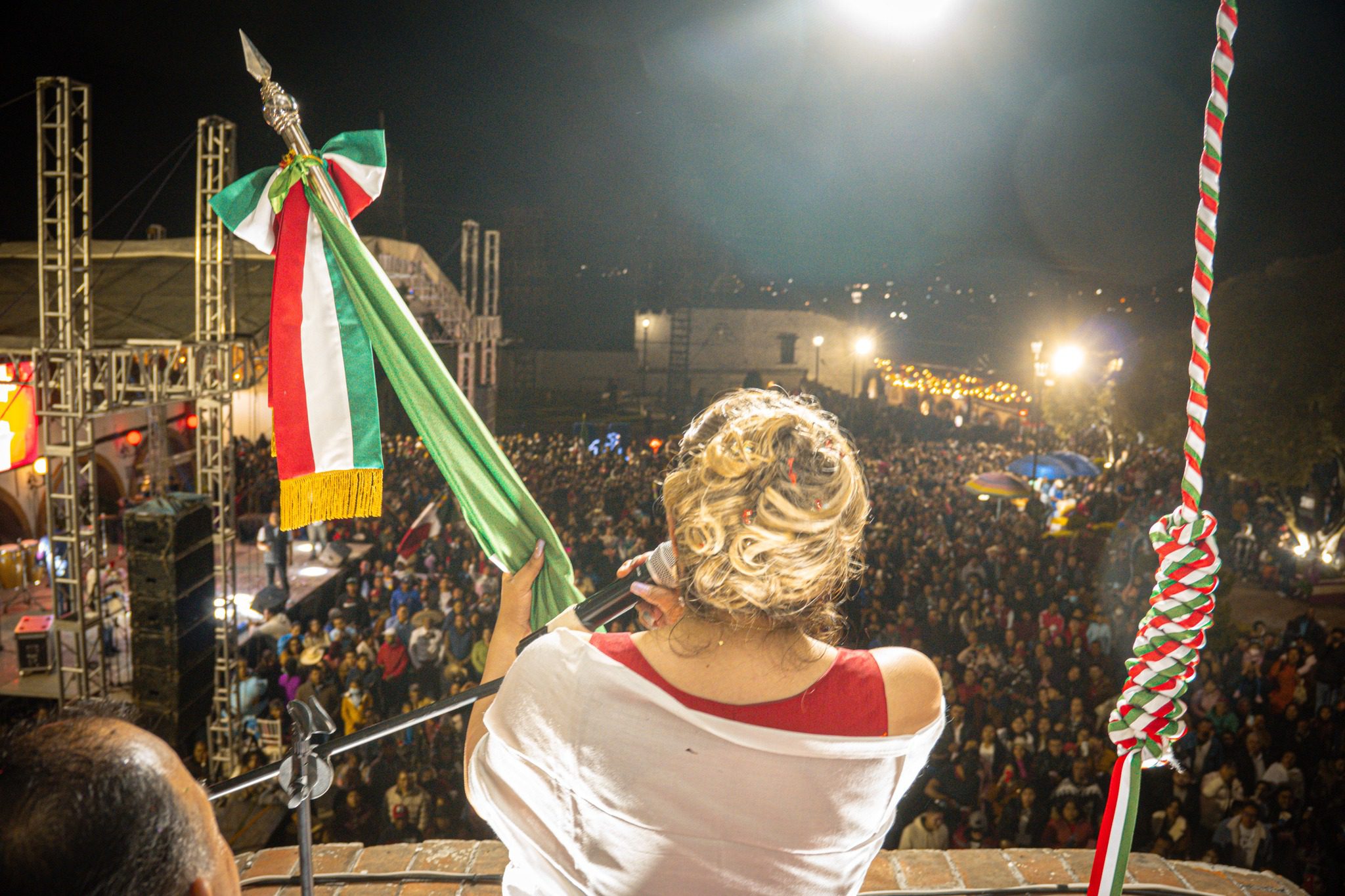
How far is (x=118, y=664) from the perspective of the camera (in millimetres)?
9992

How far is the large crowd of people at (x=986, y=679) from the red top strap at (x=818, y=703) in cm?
175

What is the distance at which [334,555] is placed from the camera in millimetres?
14086

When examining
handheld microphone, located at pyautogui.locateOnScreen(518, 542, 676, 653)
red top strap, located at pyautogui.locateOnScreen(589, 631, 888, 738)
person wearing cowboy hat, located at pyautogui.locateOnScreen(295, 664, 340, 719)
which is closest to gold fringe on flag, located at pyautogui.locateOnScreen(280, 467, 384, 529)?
handheld microphone, located at pyautogui.locateOnScreen(518, 542, 676, 653)

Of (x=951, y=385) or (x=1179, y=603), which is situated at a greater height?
(x=951, y=385)

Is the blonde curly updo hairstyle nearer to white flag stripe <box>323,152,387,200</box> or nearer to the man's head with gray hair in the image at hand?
the man's head with gray hair

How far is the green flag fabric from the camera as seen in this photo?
2.26 metres

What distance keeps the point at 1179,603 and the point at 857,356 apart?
32.2 m

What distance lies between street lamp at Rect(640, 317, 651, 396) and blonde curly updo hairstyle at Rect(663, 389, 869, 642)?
26.9 metres

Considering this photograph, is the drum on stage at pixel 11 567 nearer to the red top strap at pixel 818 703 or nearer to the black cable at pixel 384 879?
the black cable at pixel 384 879

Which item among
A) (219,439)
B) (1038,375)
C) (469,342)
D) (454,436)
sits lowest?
(219,439)

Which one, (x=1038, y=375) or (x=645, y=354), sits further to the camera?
(x=645, y=354)

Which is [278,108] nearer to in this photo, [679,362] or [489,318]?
[489,318]

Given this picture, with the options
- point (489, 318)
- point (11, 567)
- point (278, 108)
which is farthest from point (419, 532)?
point (489, 318)

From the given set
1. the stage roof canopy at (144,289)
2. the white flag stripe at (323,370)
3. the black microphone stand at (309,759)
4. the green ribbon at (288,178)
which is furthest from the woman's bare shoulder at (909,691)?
the stage roof canopy at (144,289)
